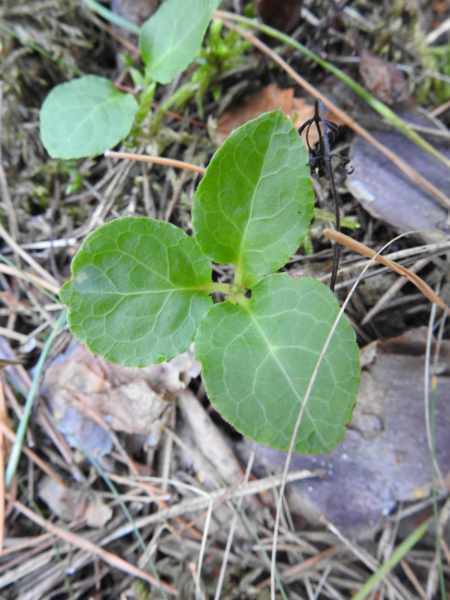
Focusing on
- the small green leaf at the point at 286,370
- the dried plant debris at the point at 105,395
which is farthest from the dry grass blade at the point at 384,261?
the dried plant debris at the point at 105,395

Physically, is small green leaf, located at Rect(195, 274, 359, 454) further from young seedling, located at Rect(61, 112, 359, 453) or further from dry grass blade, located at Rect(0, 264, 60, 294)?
dry grass blade, located at Rect(0, 264, 60, 294)

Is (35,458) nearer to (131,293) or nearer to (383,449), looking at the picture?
(131,293)

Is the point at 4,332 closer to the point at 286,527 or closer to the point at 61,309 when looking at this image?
the point at 61,309

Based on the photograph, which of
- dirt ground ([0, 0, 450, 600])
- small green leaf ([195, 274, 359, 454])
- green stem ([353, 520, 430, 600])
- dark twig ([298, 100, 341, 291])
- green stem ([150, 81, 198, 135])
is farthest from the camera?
green stem ([150, 81, 198, 135])

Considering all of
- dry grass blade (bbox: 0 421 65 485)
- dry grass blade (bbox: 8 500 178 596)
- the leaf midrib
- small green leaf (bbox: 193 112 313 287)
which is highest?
small green leaf (bbox: 193 112 313 287)

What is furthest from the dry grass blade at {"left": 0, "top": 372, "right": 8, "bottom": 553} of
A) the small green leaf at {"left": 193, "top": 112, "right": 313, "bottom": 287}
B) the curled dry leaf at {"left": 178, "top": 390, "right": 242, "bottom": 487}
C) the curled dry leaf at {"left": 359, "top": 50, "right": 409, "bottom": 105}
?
the curled dry leaf at {"left": 359, "top": 50, "right": 409, "bottom": 105}

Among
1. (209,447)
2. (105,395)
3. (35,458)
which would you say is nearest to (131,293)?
(105,395)
